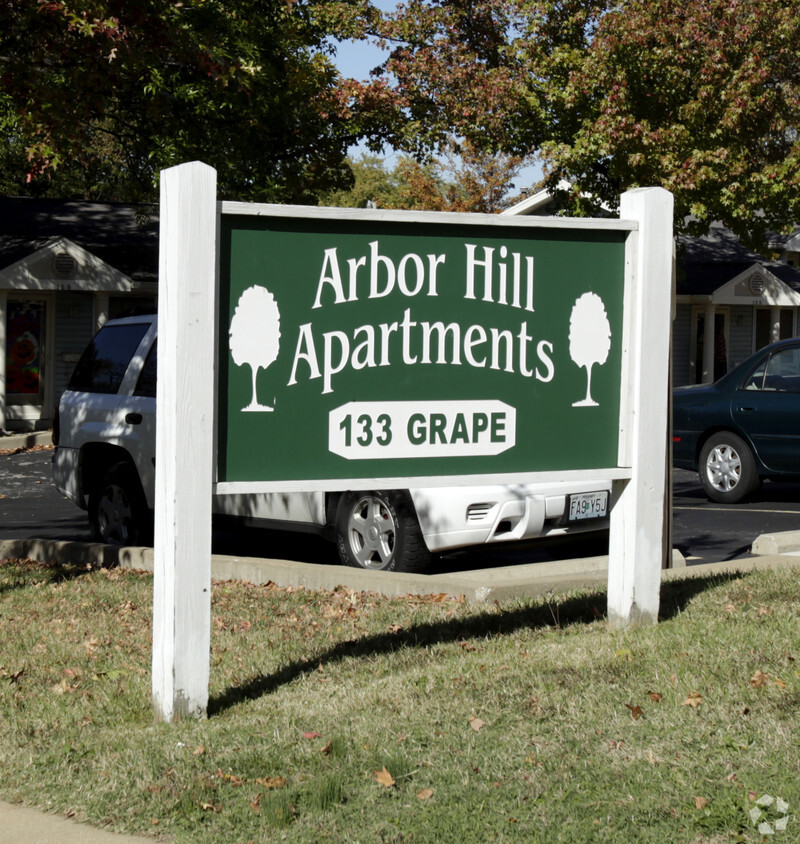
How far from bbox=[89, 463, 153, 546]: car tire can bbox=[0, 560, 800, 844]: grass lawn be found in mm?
2673

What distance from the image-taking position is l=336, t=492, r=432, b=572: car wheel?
8188 mm

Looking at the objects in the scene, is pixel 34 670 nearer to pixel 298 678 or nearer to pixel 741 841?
pixel 298 678

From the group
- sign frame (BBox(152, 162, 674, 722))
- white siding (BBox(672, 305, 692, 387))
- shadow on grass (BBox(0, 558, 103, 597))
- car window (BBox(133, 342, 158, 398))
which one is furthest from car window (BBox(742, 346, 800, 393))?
white siding (BBox(672, 305, 692, 387))

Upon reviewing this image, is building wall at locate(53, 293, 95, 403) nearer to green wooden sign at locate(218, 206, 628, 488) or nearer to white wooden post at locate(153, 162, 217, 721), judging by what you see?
green wooden sign at locate(218, 206, 628, 488)

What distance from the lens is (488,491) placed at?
816cm

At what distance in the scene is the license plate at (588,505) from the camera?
329 inches

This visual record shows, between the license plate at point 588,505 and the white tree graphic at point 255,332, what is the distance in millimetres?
3454

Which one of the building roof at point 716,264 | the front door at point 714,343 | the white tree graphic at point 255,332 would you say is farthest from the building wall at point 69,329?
the white tree graphic at point 255,332

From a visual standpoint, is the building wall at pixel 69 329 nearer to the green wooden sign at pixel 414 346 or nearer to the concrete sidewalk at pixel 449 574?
the concrete sidewalk at pixel 449 574

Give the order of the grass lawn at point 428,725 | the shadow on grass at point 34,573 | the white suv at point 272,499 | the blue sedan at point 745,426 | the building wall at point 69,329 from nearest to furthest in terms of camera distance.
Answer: the grass lawn at point 428,725
the white suv at point 272,499
the shadow on grass at point 34,573
the blue sedan at point 745,426
the building wall at point 69,329

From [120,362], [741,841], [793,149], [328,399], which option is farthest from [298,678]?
[793,149]

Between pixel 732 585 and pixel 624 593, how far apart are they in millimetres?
1373

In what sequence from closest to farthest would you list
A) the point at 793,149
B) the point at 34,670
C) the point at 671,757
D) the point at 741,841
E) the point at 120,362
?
the point at 741,841, the point at 671,757, the point at 34,670, the point at 120,362, the point at 793,149

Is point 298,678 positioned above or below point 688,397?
below
